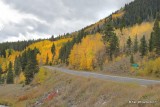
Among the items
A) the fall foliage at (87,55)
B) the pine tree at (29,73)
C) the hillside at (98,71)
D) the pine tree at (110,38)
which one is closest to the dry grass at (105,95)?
the hillside at (98,71)

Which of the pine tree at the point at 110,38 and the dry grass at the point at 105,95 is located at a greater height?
the pine tree at the point at 110,38

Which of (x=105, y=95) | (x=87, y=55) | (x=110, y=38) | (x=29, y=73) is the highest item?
(x=110, y=38)

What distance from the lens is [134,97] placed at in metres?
18.6

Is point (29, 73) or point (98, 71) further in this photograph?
point (29, 73)

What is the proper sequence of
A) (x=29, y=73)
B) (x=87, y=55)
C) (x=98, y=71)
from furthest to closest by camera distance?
(x=87, y=55) < (x=29, y=73) < (x=98, y=71)

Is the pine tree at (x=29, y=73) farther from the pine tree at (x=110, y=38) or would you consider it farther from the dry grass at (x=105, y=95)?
the dry grass at (x=105, y=95)

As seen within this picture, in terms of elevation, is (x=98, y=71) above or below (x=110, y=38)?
below

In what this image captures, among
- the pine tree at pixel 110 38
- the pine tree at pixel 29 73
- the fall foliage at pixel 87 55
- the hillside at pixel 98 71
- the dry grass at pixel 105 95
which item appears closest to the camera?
the dry grass at pixel 105 95

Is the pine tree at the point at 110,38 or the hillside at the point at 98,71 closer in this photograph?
the hillside at the point at 98,71

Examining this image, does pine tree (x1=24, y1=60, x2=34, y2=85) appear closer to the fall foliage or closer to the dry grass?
the fall foliage

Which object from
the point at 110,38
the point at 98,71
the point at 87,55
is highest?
the point at 110,38

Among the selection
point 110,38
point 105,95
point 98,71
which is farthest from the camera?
point 110,38

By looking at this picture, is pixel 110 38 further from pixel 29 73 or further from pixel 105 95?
pixel 105 95

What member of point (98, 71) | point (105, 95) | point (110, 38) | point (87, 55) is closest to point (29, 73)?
point (98, 71)
